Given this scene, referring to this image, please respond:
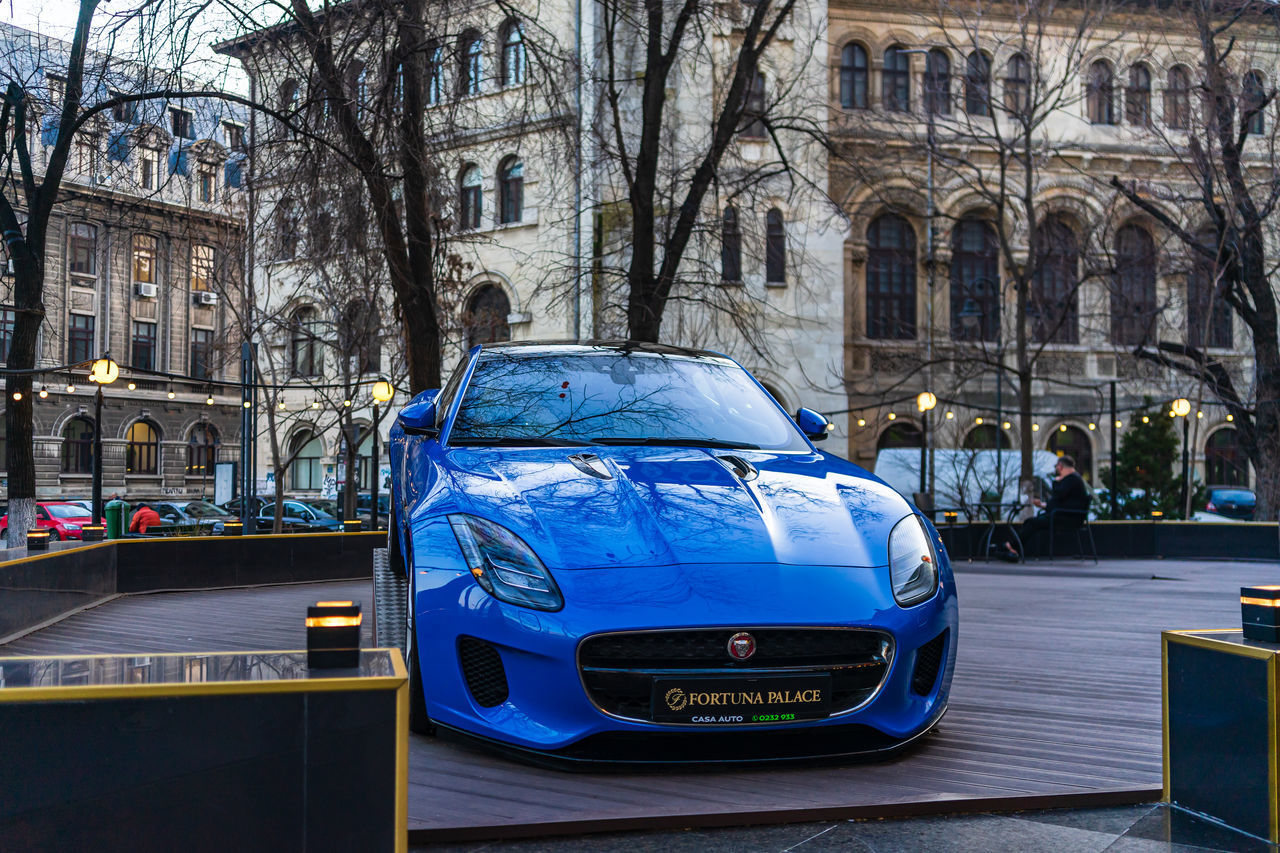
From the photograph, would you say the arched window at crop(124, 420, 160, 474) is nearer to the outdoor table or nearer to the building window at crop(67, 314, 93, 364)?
the building window at crop(67, 314, 93, 364)

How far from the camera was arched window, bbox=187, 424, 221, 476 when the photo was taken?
60.7 m

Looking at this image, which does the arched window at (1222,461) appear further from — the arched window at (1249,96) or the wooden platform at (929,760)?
the wooden platform at (929,760)

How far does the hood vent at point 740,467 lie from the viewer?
16.9 feet

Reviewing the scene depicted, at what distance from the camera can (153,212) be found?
1310 centimetres

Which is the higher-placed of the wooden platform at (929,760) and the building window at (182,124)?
the building window at (182,124)

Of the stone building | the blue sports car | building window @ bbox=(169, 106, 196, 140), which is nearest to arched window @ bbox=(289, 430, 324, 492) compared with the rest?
the stone building

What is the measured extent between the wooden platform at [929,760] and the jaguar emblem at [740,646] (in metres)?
0.44

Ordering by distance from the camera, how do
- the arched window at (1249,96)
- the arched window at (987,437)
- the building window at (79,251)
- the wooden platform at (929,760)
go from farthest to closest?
the building window at (79,251), the arched window at (987,437), the arched window at (1249,96), the wooden platform at (929,760)

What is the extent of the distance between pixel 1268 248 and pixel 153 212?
111 feet

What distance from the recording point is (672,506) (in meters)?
4.77

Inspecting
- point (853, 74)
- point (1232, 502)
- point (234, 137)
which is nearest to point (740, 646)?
point (234, 137)

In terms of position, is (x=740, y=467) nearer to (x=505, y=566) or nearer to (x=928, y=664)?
(x=928, y=664)

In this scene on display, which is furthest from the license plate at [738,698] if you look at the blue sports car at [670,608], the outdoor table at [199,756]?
the outdoor table at [199,756]

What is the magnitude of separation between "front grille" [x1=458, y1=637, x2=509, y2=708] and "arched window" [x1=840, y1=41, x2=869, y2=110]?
139 feet
